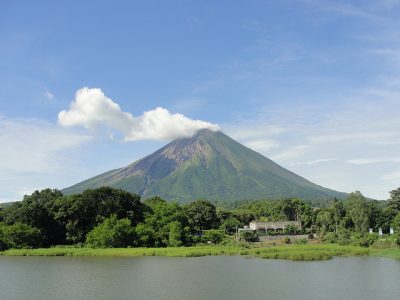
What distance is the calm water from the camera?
67.2ft

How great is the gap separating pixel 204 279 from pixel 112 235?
22.5m

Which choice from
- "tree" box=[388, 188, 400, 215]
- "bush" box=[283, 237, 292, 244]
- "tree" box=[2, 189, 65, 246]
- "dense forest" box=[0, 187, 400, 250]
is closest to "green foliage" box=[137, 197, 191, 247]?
A: "dense forest" box=[0, 187, 400, 250]

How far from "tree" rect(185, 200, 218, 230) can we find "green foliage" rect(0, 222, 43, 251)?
2822cm

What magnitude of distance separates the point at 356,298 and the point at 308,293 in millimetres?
2124

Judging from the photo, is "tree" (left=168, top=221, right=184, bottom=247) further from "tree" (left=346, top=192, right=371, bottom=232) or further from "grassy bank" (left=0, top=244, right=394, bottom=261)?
"tree" (left=346, top=192, right=371, bottom=232)

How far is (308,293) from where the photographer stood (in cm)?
2025

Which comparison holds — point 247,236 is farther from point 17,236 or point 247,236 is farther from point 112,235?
point 17,236

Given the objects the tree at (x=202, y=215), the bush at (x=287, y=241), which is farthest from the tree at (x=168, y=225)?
the tree at (x=202, y=215)

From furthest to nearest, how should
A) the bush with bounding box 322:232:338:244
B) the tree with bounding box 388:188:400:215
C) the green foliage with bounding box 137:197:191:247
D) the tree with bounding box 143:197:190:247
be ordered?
the tree with bounding box 388:188:400:215 < the bush with bounding box 322:232:338:244 < the tree with bounding box 143:197:190:247 < the green foliage with bounding box 137:197:191:247

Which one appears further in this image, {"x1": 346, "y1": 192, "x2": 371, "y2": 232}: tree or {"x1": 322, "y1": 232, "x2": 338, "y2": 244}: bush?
{"x1": 346, "y1": 192, "x2": 371, "y2": 232}: tree

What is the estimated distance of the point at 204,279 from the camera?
24.9 metres

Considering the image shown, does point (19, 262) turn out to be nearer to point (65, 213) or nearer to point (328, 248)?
point (65, 213)

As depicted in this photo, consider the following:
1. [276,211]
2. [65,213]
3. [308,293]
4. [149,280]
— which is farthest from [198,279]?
[276,211]

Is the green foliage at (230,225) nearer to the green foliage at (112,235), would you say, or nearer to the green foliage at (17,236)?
the green foliage at (112,235)
